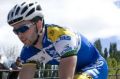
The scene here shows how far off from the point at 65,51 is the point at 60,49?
118 mm

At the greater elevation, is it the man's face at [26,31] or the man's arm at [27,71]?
the man's face at [26,31]

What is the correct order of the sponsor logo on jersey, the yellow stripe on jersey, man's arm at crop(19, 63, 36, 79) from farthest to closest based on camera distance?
man's arm at crop(19, 63, 36, 79) → the yellow stripe on jersey → the sponsor logo on jersey

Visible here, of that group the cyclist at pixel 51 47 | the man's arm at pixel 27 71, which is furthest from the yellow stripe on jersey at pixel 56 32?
the man's arm at pixel 27 71

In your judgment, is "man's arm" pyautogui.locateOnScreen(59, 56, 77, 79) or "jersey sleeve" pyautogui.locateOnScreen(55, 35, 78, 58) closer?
"man's arm" pyautogui.locateOnScreen(59, 56, 77, 79)

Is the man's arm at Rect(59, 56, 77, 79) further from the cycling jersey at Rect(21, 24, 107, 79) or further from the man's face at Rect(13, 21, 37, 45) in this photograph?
the man's face at Rect(13, 21, 37, 45)

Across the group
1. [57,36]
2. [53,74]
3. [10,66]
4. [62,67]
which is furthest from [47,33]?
[53,74]

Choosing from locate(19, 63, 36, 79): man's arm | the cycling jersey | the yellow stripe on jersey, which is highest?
the yellow stripe on jersey

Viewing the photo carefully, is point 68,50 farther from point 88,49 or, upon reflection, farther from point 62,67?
point 88,49

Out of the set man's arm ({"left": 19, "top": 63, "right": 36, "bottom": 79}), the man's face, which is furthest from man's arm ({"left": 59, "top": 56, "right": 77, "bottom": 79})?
man's arm ({"left": 19, "top": 63, "right": 36, "bottom": 79})

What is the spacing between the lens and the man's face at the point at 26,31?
5531 mm

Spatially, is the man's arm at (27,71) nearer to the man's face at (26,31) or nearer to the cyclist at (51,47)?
the cyclist at (51,47)

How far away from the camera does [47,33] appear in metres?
5.69

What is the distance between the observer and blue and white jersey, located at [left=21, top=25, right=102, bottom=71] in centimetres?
541

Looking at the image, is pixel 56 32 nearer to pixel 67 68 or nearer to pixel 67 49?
pixel 67 49
